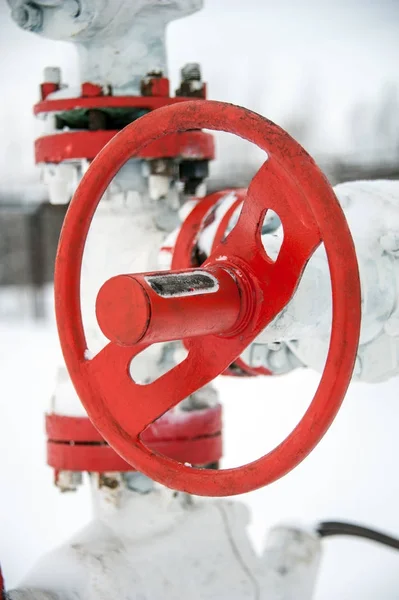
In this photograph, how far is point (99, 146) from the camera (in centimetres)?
84

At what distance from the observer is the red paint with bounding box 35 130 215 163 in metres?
0.83

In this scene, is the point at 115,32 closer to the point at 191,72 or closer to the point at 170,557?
the point at 191,72

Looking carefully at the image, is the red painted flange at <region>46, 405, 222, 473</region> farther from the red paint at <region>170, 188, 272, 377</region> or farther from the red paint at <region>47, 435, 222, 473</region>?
the red paint at <region>170, 188, 272, 377</region>

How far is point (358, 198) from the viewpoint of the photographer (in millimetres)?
728

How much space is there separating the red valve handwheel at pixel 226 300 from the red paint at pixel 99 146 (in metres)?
0.28

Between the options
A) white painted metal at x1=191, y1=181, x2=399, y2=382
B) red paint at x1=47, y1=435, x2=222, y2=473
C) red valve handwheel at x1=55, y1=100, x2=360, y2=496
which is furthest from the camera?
red paint at x1=47, y1=435, x2=222, y2=473

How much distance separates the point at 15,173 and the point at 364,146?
82cm

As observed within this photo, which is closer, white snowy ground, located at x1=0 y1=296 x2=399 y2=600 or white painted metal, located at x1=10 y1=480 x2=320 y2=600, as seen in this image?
white painted metal, located at x1=10 y1=480 x2=320 y2=600

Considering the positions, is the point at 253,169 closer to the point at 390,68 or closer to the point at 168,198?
the point at 390,68

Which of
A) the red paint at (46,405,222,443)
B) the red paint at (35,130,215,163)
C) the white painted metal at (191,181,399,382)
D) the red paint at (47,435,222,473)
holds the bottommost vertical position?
the red paint at (47,435,222,473)

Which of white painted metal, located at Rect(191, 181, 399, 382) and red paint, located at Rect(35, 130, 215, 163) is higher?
red paint, located at Rect(35, 130, 215, 163)

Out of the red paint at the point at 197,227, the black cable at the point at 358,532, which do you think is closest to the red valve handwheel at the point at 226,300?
the red paint at the point at 197,227

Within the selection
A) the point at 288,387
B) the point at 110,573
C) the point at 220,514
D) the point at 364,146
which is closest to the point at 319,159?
the point at 364,146

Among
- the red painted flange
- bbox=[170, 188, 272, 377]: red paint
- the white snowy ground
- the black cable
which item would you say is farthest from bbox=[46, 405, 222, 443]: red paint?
the black cable
